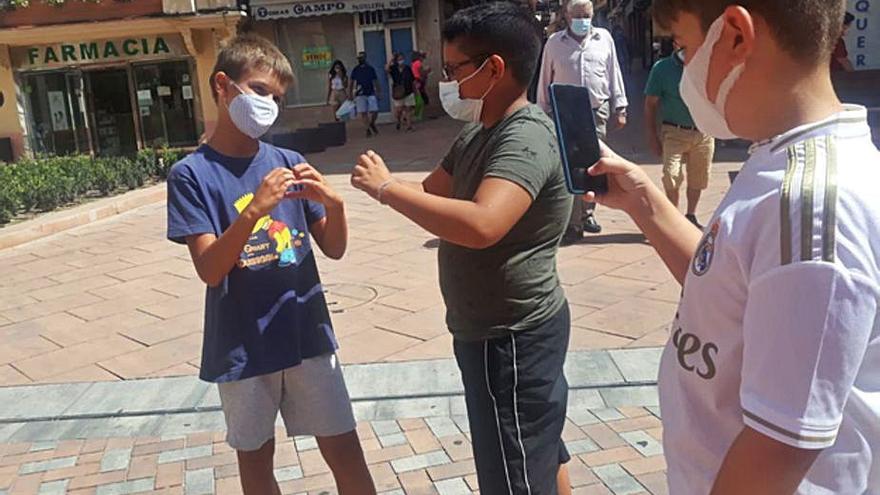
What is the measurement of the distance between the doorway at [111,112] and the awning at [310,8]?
355cm

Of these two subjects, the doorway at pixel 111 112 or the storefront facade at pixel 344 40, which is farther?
the storefront facade at pixel 344 40

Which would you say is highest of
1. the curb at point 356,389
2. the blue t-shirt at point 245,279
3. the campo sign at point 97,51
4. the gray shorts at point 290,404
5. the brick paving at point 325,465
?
the campo sign at point 97,51

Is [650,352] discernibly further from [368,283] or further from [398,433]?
[368,283]

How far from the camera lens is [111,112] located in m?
19.2

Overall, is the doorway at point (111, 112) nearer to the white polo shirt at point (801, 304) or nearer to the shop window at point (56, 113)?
the shop window at point (56, 113)

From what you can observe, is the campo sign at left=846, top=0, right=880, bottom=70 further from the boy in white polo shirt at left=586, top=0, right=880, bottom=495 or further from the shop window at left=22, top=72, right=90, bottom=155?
the shop window at left=22, top=72, right=90, bottom=155

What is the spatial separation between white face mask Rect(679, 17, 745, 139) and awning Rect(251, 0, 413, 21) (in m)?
19.1

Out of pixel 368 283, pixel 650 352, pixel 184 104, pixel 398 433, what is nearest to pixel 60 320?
pixel 368 283

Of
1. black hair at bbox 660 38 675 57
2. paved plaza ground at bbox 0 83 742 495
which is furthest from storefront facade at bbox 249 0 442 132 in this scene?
paved plaza ground at bbox 0 83 742 495

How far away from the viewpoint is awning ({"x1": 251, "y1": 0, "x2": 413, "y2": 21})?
19.3 m

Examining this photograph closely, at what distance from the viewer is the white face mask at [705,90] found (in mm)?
1127

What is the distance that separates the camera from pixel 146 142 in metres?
19.4

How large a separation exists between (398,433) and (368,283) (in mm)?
2497

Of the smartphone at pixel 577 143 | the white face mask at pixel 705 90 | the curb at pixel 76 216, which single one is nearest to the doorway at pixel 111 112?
the curb at pixel 76 216
